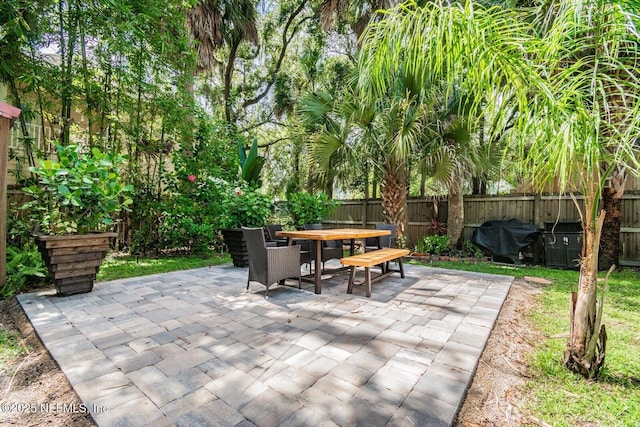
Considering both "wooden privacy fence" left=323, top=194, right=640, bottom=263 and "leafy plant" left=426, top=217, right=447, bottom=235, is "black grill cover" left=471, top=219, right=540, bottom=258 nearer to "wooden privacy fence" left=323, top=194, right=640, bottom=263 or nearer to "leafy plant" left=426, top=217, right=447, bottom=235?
"wooden privacy fence" left=323, top=194, right=640, bottom=263

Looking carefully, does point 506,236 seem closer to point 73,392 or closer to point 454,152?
point 454,152

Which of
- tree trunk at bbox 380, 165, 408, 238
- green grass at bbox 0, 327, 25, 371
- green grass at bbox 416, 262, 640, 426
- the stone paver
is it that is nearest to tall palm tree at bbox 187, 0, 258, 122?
tree trunk at bbox 380, 165, 408, 238

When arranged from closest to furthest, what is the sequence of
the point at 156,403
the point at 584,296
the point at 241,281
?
1. the point at 156,403
2. the point at 584,296
3. the point at 241,281

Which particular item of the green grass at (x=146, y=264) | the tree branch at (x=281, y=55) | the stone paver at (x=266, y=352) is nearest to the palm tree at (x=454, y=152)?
the stone paver at (x=266, y=352)

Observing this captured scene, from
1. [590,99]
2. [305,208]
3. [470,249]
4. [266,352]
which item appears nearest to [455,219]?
[470,249]

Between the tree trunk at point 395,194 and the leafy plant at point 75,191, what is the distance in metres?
5.02

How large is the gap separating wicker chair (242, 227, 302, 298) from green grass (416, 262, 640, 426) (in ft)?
8.57

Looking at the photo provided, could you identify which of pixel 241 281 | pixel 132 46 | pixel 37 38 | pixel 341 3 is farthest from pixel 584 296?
pixel 341 3

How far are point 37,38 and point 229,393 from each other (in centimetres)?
560

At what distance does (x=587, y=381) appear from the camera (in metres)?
1.92

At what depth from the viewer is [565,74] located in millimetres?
1616

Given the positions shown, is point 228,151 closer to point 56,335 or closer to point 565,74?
point 56,335

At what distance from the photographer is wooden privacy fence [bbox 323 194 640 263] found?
5.84m

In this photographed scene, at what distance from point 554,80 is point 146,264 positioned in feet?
21.2
